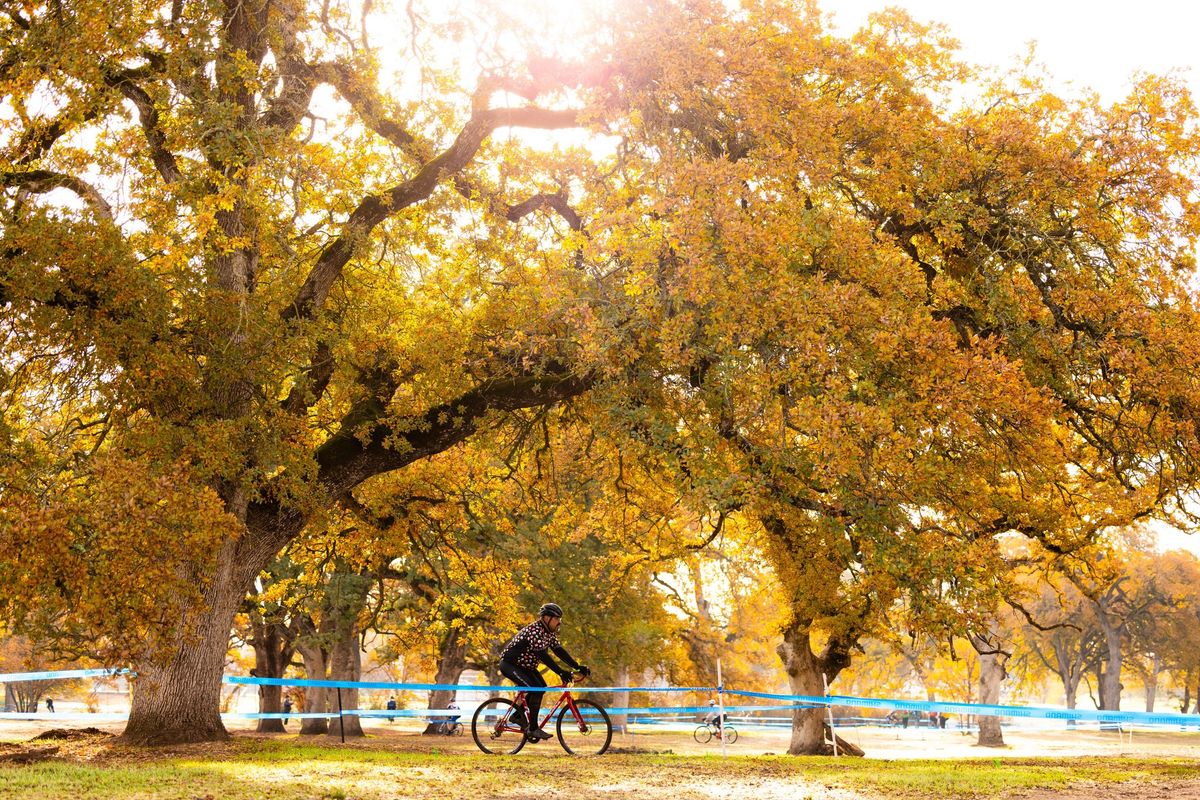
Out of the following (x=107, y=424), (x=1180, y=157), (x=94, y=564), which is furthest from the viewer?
(x=107, y=424)

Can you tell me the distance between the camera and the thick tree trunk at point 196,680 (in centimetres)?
1255

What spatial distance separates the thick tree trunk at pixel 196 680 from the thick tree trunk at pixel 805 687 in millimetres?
10829

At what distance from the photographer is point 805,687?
19938 millimetres

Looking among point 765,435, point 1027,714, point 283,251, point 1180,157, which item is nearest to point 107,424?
point 283,251

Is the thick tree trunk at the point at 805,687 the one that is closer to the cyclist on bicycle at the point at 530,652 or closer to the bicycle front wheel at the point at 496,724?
the bicycle front wheel at the point at 496,724

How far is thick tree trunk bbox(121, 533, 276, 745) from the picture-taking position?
12547 millimetres

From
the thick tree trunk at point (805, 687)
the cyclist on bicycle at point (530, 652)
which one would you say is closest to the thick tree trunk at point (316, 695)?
the thick tree trunk at point (805, 687)

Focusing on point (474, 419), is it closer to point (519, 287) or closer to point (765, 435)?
point (519, 287)

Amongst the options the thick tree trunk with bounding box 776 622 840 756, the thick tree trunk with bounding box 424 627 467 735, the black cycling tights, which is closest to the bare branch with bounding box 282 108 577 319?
the black cycling tights

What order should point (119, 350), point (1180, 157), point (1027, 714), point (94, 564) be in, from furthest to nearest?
point (1027, 714) < point (1180, 157) < point (119, 350) < point (94, 564)

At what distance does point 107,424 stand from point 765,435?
8791 millimetres

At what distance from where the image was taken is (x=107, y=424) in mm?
13562

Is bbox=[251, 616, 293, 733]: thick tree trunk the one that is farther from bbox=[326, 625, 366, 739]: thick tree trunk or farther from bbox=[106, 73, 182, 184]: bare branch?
bbox=[106, 73, 182, 184]: bare branch

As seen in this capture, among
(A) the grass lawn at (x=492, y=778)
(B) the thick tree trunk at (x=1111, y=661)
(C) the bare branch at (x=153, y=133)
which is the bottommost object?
(B) the thick tree trunk at (x=1111, y=661)
